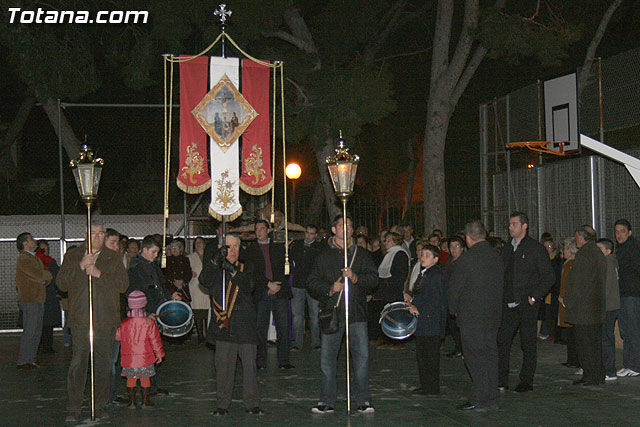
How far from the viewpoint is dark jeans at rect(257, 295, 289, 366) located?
480 inches

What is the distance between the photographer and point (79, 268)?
893cm

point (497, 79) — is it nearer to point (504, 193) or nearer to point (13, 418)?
point (504, 193)

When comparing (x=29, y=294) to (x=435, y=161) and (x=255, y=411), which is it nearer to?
(x=255, y=411)

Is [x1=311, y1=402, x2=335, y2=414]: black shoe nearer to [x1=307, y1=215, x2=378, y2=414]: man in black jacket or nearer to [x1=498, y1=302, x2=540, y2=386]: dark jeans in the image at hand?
[x1=307, y1=215, x2=378, y2=414]: man in black jacket

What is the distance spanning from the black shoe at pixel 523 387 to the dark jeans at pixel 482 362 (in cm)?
108

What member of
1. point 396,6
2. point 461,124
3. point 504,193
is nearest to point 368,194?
point 461,124

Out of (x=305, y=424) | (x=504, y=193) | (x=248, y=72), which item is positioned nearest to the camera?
(x=305, y=424)

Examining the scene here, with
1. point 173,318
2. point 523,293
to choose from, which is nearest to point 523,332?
point 523,293

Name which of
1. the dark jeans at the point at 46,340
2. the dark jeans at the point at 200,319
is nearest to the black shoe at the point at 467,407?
the dark jeans at the point at 200,319

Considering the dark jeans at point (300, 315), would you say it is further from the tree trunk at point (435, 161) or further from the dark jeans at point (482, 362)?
the tree trunk at point (435, 161)

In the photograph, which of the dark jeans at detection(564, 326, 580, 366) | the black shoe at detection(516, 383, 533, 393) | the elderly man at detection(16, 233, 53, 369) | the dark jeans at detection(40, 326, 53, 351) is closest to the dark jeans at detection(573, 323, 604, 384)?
the black shoe at detection(516, 383, 533, 393)

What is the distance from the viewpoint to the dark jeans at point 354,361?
8953mm

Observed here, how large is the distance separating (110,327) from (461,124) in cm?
3475

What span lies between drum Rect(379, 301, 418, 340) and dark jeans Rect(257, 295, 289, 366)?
2.29 metres
